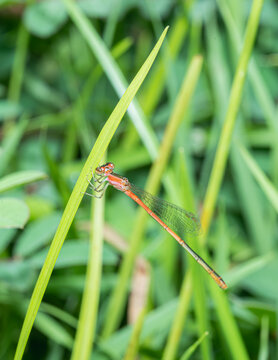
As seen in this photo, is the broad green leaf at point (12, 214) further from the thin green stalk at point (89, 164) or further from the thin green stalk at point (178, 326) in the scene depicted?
the thin green stalk at point (178, 326)

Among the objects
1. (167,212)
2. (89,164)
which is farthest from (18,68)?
(89,164)

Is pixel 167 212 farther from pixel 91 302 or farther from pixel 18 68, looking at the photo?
pixel 18 68

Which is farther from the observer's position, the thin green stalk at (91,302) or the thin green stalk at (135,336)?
the thin green stalk at (135,336)

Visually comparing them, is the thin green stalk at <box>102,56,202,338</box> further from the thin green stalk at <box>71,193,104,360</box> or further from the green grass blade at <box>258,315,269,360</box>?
the green grass blade at <box>258,315,269,360</box>

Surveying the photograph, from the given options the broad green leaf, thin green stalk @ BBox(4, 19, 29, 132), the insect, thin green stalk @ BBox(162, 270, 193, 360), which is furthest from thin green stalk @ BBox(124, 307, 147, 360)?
thin green stalk @ BBox(4, 19, 29, 132)

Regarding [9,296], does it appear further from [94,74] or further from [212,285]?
[94,74]

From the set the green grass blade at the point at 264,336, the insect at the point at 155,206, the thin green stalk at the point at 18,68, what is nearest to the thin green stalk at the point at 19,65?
the thin green stalk at the point at 18,68

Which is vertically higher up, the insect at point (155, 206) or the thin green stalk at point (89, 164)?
the insect at point (155, 206)

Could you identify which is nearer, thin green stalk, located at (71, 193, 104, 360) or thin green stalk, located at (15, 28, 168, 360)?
thin green stalk, located at (15, 28, 168, 360)
